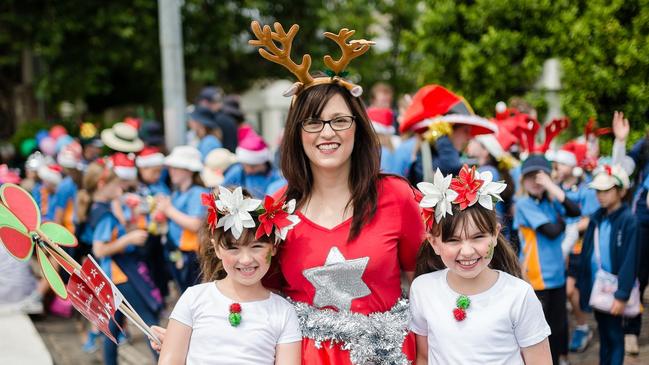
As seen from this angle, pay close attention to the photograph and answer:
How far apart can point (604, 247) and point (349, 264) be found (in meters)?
3.26

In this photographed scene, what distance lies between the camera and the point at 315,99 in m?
2.90

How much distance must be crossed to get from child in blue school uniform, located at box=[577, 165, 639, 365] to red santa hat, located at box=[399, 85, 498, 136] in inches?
38.0

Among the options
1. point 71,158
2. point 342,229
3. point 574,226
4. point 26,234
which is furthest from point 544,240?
point 71,158

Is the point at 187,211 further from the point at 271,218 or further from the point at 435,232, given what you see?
the point at 435,232

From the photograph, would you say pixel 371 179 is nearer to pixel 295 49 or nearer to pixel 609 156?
pixel 609 156

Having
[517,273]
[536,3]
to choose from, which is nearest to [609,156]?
[536,3]

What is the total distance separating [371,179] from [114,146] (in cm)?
633

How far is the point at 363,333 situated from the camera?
9.30 feet

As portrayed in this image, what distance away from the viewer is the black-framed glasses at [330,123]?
2887mm

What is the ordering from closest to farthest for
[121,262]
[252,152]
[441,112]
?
[441,112] → [121,262] → [252,152]

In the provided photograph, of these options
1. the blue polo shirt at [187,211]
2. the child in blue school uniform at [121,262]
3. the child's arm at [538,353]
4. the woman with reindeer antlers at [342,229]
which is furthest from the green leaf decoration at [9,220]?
the blue polo shirt at [187,211]

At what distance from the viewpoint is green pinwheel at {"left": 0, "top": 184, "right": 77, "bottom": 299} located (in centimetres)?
280

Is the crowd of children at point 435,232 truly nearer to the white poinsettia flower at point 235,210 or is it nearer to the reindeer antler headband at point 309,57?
the white poinsettia flower at point 235,210

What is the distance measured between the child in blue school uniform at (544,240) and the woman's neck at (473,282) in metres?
2.36
